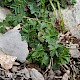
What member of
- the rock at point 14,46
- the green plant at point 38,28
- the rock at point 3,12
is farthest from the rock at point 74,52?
the rock at point 3,12

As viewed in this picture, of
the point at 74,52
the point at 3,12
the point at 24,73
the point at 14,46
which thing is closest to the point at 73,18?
the point at 74,52

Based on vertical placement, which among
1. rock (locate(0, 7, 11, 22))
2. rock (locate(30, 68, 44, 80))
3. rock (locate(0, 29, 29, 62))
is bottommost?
rock (locate(30, 68, 44, 80))

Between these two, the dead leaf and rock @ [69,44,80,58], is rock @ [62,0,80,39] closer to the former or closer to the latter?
rock @ [69,44,80,58]

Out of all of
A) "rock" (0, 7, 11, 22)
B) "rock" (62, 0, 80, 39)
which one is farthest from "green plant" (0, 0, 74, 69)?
"rock" (62, 0, 80, 39)

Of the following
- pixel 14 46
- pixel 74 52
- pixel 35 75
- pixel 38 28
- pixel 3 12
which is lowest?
pixel 35 75

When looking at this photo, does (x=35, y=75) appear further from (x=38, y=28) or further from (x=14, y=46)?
(x=38, y=28)

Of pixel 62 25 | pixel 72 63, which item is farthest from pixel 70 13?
pixel 72 63
